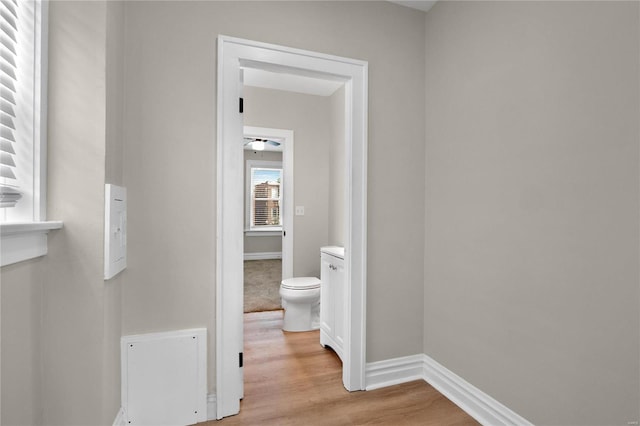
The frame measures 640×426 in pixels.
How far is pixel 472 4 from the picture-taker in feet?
6.27

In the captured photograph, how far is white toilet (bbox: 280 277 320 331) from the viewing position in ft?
10.3

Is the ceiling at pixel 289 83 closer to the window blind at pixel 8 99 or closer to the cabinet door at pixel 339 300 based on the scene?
the cabinet door at pixel 339 300

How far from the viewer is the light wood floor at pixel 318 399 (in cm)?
180

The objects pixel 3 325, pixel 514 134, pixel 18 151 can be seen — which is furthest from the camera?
pixel 514 134

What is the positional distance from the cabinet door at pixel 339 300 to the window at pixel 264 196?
5059 mm

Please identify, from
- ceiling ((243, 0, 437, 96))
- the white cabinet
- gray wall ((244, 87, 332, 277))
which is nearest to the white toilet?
the white cabinet

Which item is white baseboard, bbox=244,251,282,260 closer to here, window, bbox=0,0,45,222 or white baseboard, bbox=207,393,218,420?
white baseboard, bbox=207,393,218,420

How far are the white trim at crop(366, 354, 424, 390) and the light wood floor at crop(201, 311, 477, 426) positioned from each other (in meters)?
0.05

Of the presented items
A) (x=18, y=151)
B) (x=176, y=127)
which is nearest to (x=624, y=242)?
(x=176, y=127)

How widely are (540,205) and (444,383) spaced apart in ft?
4.26

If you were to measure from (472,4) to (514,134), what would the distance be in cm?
89

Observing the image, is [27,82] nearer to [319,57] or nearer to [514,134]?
[319,57]

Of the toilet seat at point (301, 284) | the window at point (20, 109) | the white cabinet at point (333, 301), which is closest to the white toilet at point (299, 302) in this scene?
the toilet seat at point (301, 284)

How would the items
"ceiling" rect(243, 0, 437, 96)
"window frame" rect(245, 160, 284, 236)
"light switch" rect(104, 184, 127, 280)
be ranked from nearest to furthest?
"light switch" rect(104, 184, 127, 280) → "ceiling" rect(243, 0, 437, 96) → "window frame" rect(245, 160, 284, 236)
